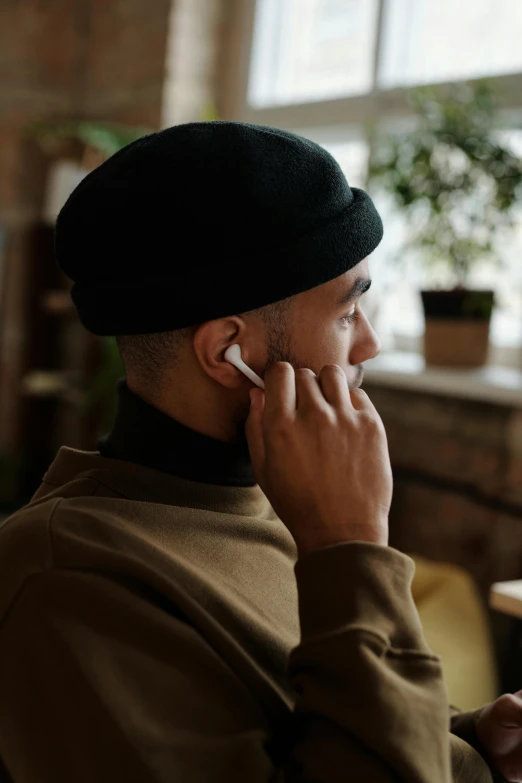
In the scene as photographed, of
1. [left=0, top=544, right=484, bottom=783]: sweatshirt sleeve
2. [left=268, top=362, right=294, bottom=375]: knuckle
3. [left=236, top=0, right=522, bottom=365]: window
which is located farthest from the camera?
[left=236, top=0, right=522, bottom=365]: window

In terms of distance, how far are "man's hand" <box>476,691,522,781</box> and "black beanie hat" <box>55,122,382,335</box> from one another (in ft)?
1.85

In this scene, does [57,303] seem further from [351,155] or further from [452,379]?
[452,379]

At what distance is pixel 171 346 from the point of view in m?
1.02

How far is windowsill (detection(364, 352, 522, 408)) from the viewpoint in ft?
7.86

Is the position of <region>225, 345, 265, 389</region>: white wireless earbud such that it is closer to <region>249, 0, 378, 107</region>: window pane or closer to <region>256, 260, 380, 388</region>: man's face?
<region>256, 260, 380, 388</region>: man's face

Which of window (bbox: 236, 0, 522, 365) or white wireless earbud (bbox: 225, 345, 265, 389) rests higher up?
window (bbox: 236, 0, 522, 365)

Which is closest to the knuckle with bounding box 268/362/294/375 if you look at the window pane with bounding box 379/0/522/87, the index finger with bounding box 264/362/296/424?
the index finger with bounding box 264/362/296/424

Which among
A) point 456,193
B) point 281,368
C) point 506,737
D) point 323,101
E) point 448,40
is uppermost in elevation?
point 448,40

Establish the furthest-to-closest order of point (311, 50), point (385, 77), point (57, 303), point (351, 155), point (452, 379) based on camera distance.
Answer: point (57, 303), point (311, 50), point (351, 155), point (385, 77), point (452, 379)

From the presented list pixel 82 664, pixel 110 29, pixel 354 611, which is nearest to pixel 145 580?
pixel 82 664

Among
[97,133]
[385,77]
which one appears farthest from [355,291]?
[97,133]

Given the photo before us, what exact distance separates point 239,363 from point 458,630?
153cm

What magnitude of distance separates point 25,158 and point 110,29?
0.75 metres

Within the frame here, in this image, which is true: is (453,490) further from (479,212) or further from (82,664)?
(82,664)
